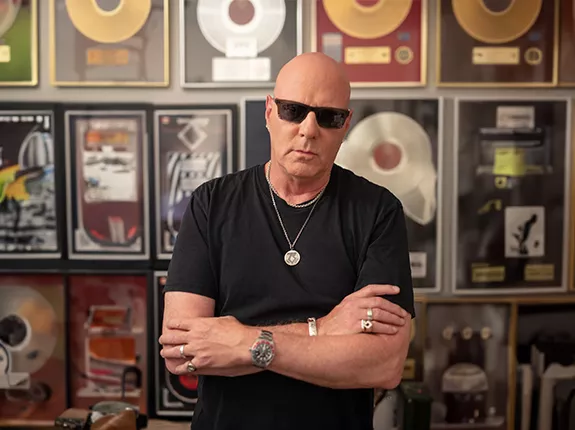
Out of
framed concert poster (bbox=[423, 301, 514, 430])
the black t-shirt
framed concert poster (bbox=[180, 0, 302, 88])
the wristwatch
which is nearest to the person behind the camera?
the wristwatch

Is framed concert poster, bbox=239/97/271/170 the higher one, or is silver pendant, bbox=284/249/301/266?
framed concert poster, bbox=239/97/271/170

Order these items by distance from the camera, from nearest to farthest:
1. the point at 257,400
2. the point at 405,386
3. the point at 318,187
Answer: the point at 257,400, the point at 318,187, the point at 405,386

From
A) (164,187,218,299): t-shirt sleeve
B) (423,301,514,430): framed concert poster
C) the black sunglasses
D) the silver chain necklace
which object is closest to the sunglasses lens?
the black sunglasses

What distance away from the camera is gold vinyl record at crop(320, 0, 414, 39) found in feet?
7.14

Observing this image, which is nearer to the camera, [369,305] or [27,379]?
[369,305]

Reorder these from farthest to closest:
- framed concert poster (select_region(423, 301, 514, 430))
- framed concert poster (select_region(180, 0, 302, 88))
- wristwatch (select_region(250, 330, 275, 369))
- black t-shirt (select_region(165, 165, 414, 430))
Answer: framed concert poster (select_region(423, 301, 514, 430))
framed concert poster (select_region(180, 0, 302, 88))
black t-shirt (select_region(165, 165, 414, 430))
wristwatch (select_region(250, 330, 275, 369))

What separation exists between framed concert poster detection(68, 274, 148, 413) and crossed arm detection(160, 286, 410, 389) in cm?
105

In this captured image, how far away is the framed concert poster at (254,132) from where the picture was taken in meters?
2.19

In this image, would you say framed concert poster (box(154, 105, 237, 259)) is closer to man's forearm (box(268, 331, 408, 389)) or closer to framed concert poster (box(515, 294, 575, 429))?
man's forearm (box(268, 331, 408, 389))

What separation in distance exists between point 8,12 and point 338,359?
1.97 metres

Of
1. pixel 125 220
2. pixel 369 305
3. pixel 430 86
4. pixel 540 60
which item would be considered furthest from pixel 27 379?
pixel 540 60

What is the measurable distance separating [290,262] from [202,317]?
0.25 m

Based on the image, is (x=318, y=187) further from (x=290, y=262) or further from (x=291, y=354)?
(x=291, y=354)

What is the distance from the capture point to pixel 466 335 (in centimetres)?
227
